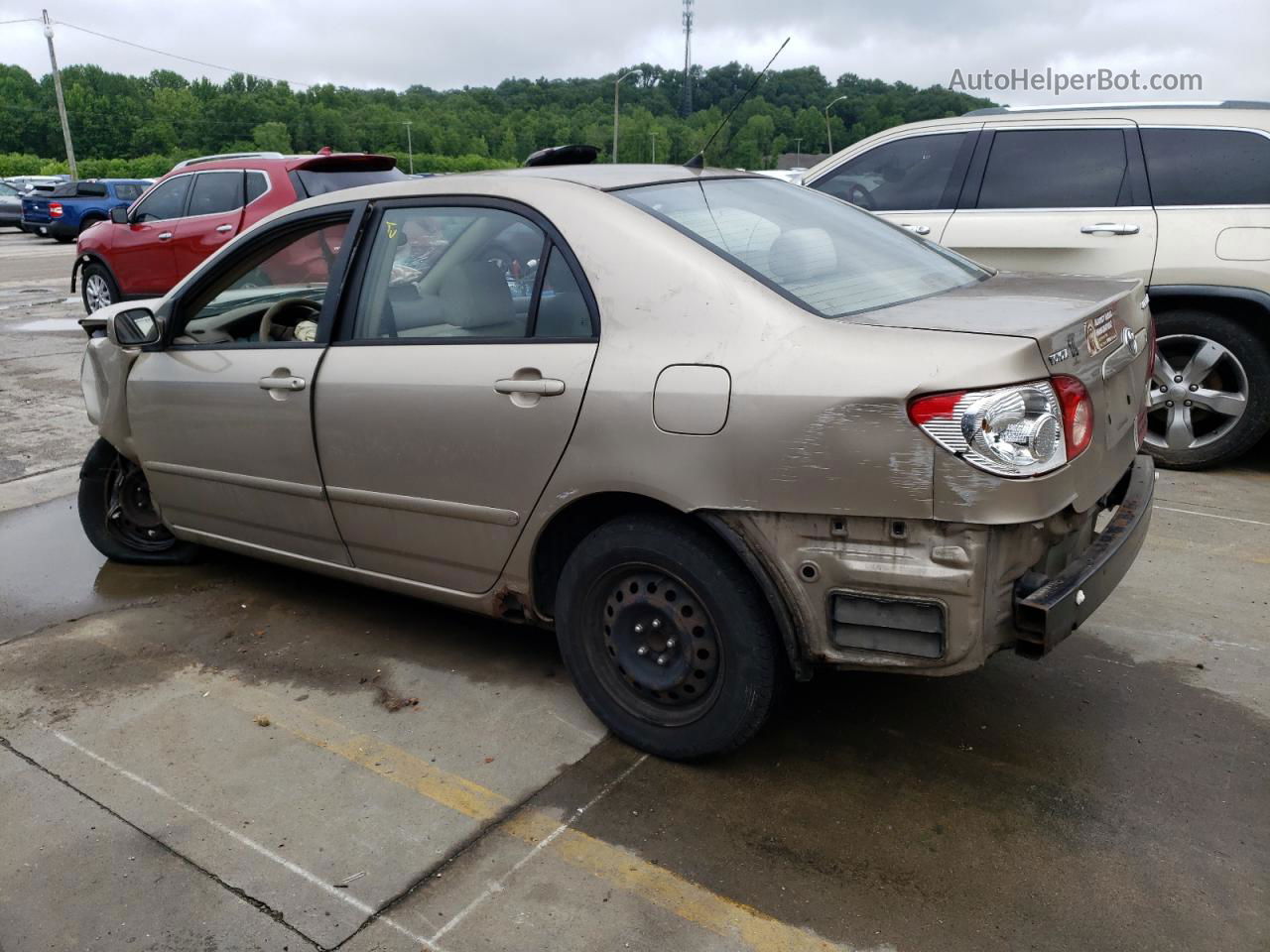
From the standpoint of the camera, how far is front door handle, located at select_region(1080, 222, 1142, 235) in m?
5.83

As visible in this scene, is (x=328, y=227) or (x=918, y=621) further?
(x=328, y=227)

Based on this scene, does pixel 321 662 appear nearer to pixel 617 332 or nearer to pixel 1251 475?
pixel 617 332

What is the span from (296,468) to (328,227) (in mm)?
859

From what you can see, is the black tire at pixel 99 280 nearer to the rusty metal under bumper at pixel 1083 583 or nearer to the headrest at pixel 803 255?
the headrest at pixel 803 255

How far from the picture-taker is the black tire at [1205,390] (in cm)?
563

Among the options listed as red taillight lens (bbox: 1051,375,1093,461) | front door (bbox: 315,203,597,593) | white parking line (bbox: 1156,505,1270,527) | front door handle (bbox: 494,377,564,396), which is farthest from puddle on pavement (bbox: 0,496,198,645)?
white parking line (bbox: 1156,505,1270,527)

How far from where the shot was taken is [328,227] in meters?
3.86

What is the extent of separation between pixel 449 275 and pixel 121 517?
7.68 ft

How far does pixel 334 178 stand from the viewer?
962cm

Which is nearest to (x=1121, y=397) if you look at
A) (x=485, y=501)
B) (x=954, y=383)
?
(x=954, y=383)

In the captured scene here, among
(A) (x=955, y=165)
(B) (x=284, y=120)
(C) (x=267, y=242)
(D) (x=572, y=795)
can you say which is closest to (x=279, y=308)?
(C) (x=267, y=242)

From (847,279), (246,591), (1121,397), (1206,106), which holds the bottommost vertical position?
(246,591)

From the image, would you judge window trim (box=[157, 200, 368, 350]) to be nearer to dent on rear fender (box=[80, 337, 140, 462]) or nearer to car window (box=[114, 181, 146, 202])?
dent on rear fender (box=[80, 337, 140, 462])

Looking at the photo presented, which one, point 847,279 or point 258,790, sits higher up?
point 847,279
